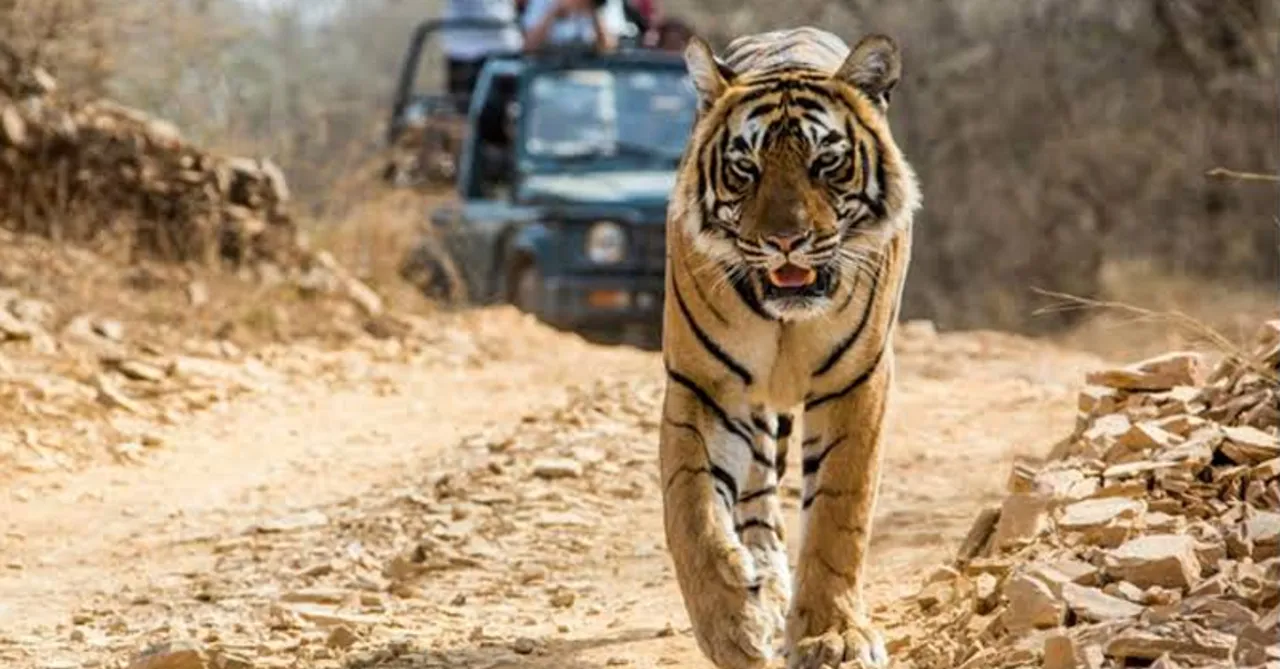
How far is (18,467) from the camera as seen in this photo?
8242 millimetres

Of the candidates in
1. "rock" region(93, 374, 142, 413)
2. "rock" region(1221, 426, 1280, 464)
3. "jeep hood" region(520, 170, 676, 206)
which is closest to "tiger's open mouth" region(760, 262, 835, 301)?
"rock" region(1221, 426, 1280, 464)

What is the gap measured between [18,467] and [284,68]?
1085 inches

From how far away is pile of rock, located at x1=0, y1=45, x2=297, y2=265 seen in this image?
12062 mm

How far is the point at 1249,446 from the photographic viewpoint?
217 inches

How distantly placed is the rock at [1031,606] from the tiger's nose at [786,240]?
2.92 feet

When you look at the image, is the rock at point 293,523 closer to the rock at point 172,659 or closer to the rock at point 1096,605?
the rock at point 172,659

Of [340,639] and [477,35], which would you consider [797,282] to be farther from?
[477,35]

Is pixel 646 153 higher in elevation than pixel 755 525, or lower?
lower

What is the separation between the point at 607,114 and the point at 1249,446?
8855mm

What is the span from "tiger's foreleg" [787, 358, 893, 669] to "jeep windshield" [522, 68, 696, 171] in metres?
8.35

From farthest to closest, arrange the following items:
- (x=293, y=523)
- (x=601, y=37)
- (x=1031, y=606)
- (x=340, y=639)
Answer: (x=601, y=37)
(x=293, y=523)
(x=340, y=639)
(x=1031, y=606)

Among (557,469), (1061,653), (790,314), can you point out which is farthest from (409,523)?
(1061,653)

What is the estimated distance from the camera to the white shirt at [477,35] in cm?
1666

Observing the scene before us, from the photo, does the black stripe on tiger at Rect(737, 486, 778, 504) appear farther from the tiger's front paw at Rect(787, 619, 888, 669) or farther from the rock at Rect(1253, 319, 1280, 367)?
the rock at Rect(1253, 319, 1280, 367)
